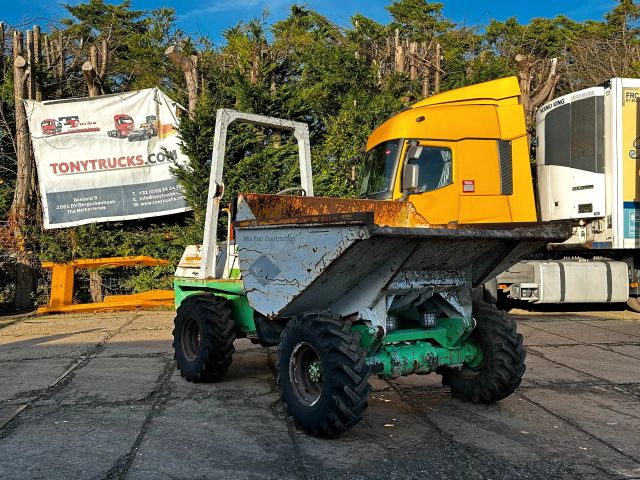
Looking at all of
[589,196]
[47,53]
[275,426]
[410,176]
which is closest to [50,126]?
[47,53]

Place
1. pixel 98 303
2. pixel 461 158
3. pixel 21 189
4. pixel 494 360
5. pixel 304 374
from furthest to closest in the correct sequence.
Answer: pixel 21 189
pixel 98 303
pixel 461 158
pixel 494 360
pixel 304 374

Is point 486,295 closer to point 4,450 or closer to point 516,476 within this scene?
point 516,476

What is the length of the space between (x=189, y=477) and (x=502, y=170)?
6.64 metres

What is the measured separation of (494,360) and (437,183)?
393 cm

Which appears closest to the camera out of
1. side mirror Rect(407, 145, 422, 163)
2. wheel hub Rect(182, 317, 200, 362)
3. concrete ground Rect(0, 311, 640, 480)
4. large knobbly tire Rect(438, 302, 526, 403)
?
concrete ground Rect(0, 311, 640, 480)

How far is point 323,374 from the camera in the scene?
12.7 feet

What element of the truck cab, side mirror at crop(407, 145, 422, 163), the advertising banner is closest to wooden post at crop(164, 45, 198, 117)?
the truck cab

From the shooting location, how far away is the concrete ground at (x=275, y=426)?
3605 mm

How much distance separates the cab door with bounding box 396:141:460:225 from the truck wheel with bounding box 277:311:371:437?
420cm

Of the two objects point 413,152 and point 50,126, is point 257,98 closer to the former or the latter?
point 50,126

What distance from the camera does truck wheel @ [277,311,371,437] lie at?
375cm

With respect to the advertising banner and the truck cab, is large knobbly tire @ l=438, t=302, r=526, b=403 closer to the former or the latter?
the truck cab

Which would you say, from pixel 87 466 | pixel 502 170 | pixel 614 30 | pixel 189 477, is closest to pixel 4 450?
pixel 87 466

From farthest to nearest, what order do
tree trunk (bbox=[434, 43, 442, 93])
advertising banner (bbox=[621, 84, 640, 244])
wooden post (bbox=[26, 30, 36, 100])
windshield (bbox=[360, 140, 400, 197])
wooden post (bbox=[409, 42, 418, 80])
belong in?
wooden post (bbox=[409, 42, 418, 80]) < tree trunk (bbox=[434, 43, 442, 93]) < wooden post (bbox=[26, 30, 36, 100]) < advertising banner (bbox=[621, 84, 640, 244]) < windshield (bbox=[360, 140, 400, 197])
